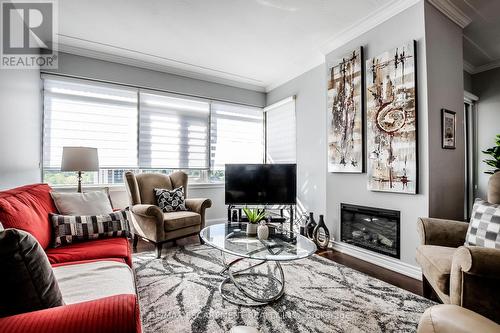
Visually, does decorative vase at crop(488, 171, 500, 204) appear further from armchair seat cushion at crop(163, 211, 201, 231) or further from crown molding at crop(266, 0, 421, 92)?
armchair seat cushion at crop(163, 211, 201, 231)

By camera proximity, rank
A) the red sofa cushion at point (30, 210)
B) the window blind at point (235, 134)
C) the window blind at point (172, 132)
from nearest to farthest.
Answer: the red sofa cushion at point (30, 210) → the window blind at point (172, 132) → the window blind at point (235, 134)

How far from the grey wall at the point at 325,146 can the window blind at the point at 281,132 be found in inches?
6.7

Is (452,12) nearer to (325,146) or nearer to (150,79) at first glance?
(325,146)

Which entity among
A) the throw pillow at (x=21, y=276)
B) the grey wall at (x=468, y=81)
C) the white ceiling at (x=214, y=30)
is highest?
the white ceiling at (x=214, y=30)

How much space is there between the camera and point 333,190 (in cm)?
323

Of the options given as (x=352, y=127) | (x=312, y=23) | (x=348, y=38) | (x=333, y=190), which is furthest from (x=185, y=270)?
(x=348, y=38)

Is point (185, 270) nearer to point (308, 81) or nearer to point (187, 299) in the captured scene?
point (187, 299)

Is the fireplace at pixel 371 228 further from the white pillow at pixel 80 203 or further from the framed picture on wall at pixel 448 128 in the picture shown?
the white pillow at pixel 80 203

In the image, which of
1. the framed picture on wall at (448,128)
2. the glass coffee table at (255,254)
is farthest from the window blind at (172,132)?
the framed picture on wall at (448,128)

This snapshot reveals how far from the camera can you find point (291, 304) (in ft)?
6.00

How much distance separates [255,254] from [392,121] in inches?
77.4

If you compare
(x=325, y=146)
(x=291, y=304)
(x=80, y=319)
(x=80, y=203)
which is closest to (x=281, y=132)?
(x=325, y=146)

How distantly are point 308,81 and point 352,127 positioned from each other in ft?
4.38

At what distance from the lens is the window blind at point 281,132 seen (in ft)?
13.9
